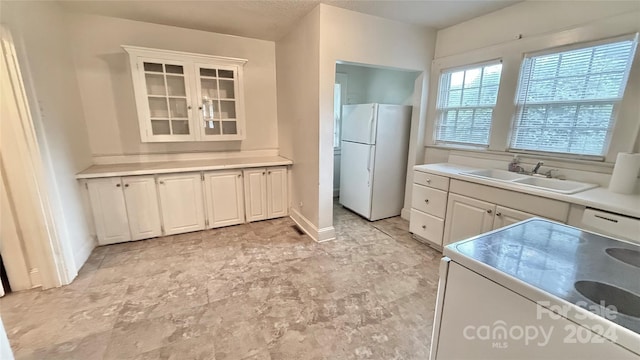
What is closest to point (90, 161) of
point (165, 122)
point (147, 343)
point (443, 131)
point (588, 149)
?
point (165, 122)

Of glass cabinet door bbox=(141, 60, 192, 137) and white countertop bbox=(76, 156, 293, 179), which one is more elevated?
glass cabinet door bbox=(141, 60, 192, 137)

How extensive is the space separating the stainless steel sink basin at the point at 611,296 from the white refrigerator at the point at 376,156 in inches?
105

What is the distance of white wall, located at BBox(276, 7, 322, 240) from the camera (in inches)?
110

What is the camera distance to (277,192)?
370cm

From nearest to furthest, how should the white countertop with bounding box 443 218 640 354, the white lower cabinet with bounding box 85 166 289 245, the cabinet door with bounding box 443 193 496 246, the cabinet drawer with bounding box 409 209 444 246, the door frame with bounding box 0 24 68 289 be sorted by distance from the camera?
the white countertop with bounding box 443 218 640 354 < the door frame with bounding box 0 24 68 289 < the cabinet door with bounding box 443 193 496 246 < the cabinet drawer with bounding box 409 209 444 246 < the white lower cabinet with bounding box 85 166 289 245

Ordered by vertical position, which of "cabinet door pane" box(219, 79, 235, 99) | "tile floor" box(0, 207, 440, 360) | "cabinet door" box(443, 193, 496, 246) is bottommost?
"tile floor" box(0, 207, 440, 360)

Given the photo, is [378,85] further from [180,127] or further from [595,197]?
[595,197]

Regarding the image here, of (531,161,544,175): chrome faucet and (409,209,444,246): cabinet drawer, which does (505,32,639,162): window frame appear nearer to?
(531,161,544,175): chrome faucet

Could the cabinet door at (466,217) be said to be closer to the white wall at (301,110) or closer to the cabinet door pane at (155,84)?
the white wall at (301,110)

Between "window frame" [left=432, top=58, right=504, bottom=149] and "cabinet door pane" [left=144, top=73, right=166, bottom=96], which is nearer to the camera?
"window frame" [left=432, top=58, right=504, bottom=149]

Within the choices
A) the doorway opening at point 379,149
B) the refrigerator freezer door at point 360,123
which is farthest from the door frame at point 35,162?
the refrigerator freezer door at point 360,123

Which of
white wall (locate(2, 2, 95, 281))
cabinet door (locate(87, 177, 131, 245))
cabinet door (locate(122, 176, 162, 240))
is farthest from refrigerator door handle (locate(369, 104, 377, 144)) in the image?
white wall (locate(2, 2, 95, 281))

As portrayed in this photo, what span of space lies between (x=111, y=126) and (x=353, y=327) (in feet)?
11.4

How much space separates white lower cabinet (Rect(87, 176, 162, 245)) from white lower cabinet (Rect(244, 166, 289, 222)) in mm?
1079
